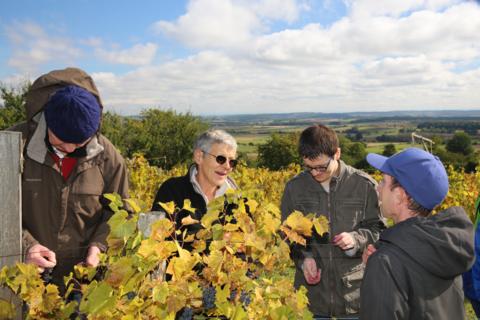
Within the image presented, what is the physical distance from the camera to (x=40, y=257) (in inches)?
76.3

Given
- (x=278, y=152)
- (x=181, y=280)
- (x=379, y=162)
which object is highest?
(x=379, y=162)

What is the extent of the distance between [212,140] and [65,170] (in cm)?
86

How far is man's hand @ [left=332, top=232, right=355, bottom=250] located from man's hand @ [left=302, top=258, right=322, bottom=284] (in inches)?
9.9

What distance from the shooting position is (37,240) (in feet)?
7.46

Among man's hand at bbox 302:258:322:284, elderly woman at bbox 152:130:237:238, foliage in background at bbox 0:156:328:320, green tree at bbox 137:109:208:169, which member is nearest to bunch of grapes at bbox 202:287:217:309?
foliage in background at bbox 0:156:328:320

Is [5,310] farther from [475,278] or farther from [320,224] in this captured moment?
[475,278]

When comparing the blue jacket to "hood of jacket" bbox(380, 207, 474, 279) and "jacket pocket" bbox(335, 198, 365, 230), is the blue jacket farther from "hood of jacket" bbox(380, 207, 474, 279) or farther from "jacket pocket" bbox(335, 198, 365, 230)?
"hood of jacket" bbox(380, 207, 474, 279)

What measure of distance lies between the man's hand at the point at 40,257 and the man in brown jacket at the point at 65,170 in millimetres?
178

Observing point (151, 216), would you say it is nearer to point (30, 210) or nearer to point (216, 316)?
point (216, 316)

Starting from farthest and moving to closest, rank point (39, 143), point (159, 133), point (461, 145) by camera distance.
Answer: point (461, 145) < point (159, 133) < point (39, 143)

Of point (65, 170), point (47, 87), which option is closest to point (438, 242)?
point (65, 170)

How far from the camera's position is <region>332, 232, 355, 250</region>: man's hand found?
2.46 m

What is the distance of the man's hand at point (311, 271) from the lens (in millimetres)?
2639

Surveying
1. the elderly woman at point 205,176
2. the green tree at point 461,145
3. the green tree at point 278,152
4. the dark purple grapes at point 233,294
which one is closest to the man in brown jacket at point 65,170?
the elderly woman at point 205,176
